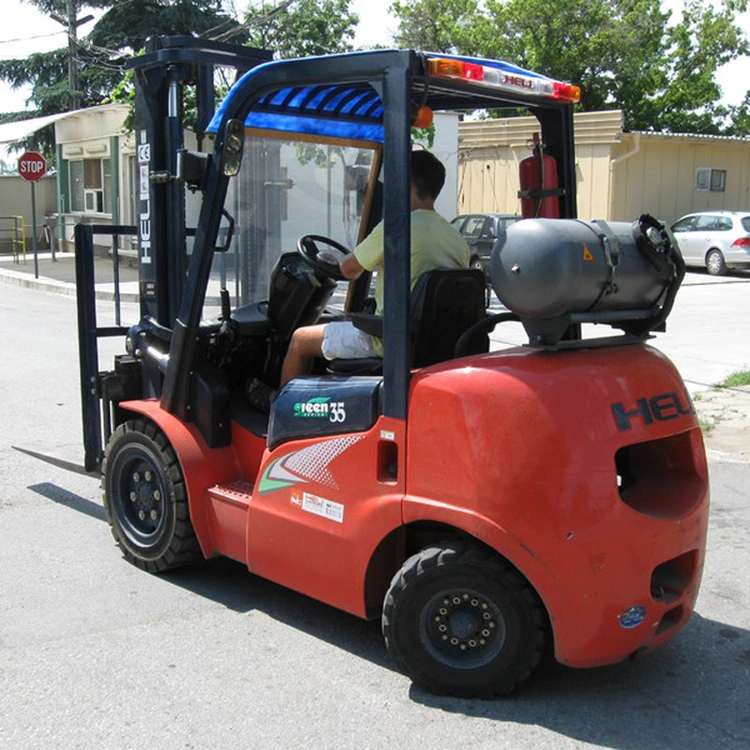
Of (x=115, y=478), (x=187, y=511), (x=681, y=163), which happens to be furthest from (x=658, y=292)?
(x=681, y=163)

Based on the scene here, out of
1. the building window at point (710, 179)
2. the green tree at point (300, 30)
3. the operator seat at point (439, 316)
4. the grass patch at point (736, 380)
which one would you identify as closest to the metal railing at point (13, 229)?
the green tree at point (300, 30)

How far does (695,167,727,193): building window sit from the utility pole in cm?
1875

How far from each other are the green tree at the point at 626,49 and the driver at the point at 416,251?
107ft

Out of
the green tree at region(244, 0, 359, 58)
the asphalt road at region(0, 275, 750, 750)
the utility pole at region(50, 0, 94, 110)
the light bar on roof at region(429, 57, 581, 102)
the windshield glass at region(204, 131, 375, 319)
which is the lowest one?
the asphalt road at region(0, 275, 750, 750)

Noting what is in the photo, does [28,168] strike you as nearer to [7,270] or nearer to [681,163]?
[7,270]

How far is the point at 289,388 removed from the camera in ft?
14.4

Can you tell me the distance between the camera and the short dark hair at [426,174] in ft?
13.7

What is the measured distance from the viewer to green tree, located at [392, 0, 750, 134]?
34.6m

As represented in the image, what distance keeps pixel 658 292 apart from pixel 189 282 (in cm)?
218

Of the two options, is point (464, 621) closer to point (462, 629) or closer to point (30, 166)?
point (462, 629)

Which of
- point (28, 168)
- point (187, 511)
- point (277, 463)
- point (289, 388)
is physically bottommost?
point (187, 511)

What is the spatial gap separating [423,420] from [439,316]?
56cm

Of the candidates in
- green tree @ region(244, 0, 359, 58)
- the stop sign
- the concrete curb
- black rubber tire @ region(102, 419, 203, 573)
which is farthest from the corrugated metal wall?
black rubber tire @ region(102, 419, 203, 573)

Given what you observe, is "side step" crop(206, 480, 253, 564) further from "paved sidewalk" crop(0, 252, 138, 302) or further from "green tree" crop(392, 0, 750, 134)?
"green tree" crop(392, 0, 750, 134)
